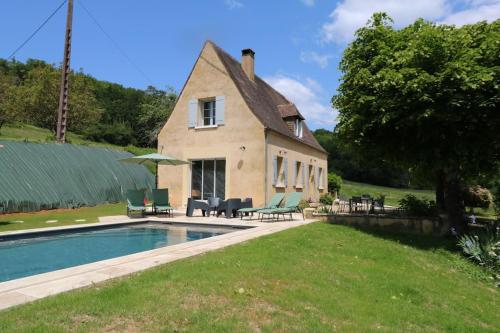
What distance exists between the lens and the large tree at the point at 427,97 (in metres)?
8.33

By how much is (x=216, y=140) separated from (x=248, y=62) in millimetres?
5688

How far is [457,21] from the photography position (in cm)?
962

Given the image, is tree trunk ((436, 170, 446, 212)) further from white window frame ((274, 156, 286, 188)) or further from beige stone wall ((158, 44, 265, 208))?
white window frame ((274, 156, 286, 188))

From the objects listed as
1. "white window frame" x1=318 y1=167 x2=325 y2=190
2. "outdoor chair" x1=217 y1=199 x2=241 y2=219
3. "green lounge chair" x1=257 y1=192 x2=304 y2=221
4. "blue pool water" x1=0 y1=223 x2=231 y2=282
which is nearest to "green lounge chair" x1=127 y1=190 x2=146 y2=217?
"blue pool water" x1=0 y1=223 x2=231 y2=282

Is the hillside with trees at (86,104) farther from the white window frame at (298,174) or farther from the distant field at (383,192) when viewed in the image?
the distant field at (383,192)

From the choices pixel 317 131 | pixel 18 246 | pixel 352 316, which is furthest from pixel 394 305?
pixel 317 131

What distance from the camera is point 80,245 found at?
919 centimetres

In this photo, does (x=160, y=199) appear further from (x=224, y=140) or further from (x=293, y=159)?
(x=293, y=159)

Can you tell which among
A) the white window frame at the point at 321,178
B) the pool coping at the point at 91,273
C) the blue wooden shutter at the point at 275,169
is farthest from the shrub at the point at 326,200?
the pool coping at the point at 91,273

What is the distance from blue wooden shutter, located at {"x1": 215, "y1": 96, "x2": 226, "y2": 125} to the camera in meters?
17.5

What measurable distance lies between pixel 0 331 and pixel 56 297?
0.85 metres

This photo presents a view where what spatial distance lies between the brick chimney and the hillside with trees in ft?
64.6

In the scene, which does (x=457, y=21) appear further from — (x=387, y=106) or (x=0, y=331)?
(x=0, y=331)

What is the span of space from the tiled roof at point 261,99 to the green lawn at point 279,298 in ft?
34.9
